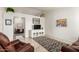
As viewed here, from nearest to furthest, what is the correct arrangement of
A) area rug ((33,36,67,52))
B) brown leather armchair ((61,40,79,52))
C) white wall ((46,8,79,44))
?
brown leather armchair ((61,40,79,52)) → white wall ((46,8,79,44)) → area rug ((33,36,67,52))

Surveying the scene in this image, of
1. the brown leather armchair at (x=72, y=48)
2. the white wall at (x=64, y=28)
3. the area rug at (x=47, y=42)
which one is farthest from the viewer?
the area rug at (x=47, y=42)

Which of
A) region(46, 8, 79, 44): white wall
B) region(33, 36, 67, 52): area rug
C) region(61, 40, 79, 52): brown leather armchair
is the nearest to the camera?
region(61, 40, 79, 52): brown leather armchair

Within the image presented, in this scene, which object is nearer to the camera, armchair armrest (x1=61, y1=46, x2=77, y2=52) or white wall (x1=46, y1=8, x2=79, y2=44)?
armchair armrest (x1=61, y1=46, x2=77, y2=52)

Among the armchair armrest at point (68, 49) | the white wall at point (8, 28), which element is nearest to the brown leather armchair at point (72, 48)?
the armchair armrest at point (68, 49)

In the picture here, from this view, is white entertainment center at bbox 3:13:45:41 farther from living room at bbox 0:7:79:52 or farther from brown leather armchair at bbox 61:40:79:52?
brown leather armchair at bbox 61:40:79:52

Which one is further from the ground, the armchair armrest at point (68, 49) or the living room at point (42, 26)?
the living room at point (42, 26)

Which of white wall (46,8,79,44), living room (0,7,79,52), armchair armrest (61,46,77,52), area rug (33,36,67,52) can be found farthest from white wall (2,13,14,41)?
armchair armrest (61,46,77,52)

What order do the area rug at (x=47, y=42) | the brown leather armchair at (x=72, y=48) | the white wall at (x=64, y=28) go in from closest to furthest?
1. the brown leather armchair at (x=72, y=48)
2. the white wall at (x=64, y=28)
3. the area rug at (x=47, y=42)

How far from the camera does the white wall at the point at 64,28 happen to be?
3.90 ft

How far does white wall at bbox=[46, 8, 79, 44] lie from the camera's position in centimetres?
119

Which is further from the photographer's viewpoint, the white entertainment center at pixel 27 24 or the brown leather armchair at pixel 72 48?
the white entertainment center at pixel 27 24

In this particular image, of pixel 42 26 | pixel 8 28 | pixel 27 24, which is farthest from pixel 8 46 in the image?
pixel 42 26

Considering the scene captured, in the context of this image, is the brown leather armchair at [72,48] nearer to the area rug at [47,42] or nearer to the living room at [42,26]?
the living room at [42,26]

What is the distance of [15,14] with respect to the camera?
4.16 feet
